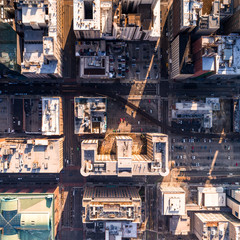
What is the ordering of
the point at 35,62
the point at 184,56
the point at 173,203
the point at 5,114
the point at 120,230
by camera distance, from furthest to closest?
the point at 5,114 < the point at 173,203 < the point at 120,230 < the point at 184,56 < the point at 35,62

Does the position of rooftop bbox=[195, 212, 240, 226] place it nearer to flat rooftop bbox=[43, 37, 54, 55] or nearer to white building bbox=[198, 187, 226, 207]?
white building bbox=[198, 187, 226, 207]

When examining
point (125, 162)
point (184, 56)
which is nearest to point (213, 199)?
point (125, 162)

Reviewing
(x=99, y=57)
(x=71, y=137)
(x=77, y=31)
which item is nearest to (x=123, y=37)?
(x=99, y=57)

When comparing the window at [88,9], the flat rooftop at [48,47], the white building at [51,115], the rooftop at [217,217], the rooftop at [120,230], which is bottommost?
the rooftop at [120,230]

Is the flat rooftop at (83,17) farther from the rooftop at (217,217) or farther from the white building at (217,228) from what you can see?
the white building at (217,228)

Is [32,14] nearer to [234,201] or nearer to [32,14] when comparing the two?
[32,14]

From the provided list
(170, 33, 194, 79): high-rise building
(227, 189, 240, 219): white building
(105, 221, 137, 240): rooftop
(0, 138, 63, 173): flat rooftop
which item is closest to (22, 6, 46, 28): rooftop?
(0, 138, 63, 173): flat rooftop

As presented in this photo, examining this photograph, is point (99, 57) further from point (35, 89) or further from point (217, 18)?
point (217, 18)

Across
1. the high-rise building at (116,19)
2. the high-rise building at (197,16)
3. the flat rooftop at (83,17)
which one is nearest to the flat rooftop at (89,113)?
the high-rise building at (116,19)
